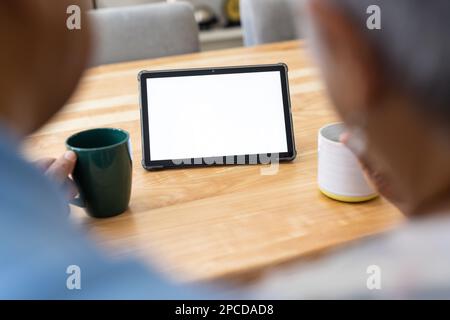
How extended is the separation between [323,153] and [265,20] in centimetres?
67

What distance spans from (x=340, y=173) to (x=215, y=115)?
0.15 meters

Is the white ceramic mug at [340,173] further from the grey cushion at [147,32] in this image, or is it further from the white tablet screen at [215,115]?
the grey cushion at [147,32]

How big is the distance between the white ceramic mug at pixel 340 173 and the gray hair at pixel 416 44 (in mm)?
262

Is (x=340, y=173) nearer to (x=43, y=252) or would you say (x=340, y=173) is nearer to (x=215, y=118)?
(x=215, y=118)

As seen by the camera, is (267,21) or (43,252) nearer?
(43,252)

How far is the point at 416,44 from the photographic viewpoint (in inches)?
8.3

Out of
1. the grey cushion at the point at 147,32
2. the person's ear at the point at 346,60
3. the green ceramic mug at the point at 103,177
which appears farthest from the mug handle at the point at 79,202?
the grey cushion at the point at 147,32

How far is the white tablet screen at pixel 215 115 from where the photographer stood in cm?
58

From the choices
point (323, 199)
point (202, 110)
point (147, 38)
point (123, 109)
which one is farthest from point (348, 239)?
point (147, 38)

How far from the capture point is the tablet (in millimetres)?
580

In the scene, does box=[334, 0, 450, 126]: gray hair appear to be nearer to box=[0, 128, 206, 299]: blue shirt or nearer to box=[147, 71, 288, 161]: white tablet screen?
box=[0, 128, 206, 299]: blue shirt

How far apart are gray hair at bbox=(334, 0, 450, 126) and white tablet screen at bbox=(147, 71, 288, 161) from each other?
1.17 feet

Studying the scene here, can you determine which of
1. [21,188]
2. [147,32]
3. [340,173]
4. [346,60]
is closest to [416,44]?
[346,60]

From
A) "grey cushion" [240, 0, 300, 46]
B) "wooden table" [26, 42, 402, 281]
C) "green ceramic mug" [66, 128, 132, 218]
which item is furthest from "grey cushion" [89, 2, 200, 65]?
"green ceramic mug" [66, 128, 132, 218]
